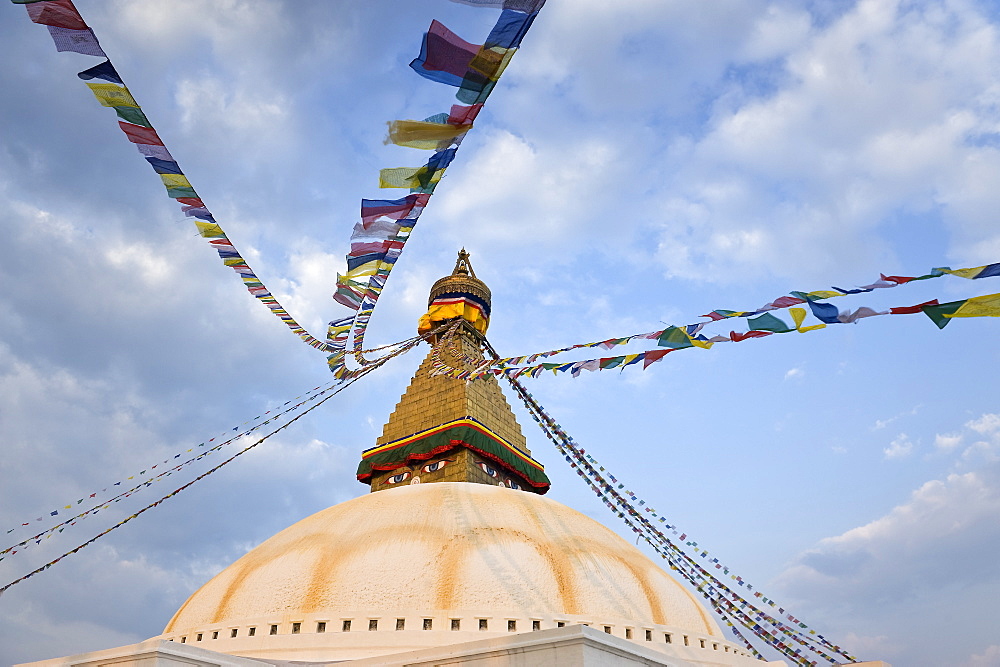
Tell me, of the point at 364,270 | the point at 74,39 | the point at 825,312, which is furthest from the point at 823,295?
the point at 74,39

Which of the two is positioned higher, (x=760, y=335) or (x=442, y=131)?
(x=442, y=131)

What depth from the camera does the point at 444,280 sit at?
77.0ft

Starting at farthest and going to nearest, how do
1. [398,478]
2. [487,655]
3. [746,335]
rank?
[398,478] → [487,655] → [746,335]

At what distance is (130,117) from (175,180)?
3.78 ft

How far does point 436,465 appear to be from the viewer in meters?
17.8

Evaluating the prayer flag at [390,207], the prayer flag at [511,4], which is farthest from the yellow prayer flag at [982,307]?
the prayer flag at [390,207]

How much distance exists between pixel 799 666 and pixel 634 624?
9.59ft

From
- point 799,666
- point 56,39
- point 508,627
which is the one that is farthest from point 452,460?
point 56,39

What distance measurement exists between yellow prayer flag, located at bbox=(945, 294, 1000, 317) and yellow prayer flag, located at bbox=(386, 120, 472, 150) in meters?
4.04

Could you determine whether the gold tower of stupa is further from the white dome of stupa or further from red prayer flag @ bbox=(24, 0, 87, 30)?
red prayer flag @ bbox=(24, 0, 87, 30)

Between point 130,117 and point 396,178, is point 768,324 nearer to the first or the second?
point 396,178

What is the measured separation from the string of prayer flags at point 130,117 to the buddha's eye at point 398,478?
8.61 meters

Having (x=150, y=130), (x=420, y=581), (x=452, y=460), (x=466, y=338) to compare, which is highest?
(x=466, y=338)

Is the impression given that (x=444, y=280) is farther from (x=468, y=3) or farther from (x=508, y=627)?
(x=468, y=3)
